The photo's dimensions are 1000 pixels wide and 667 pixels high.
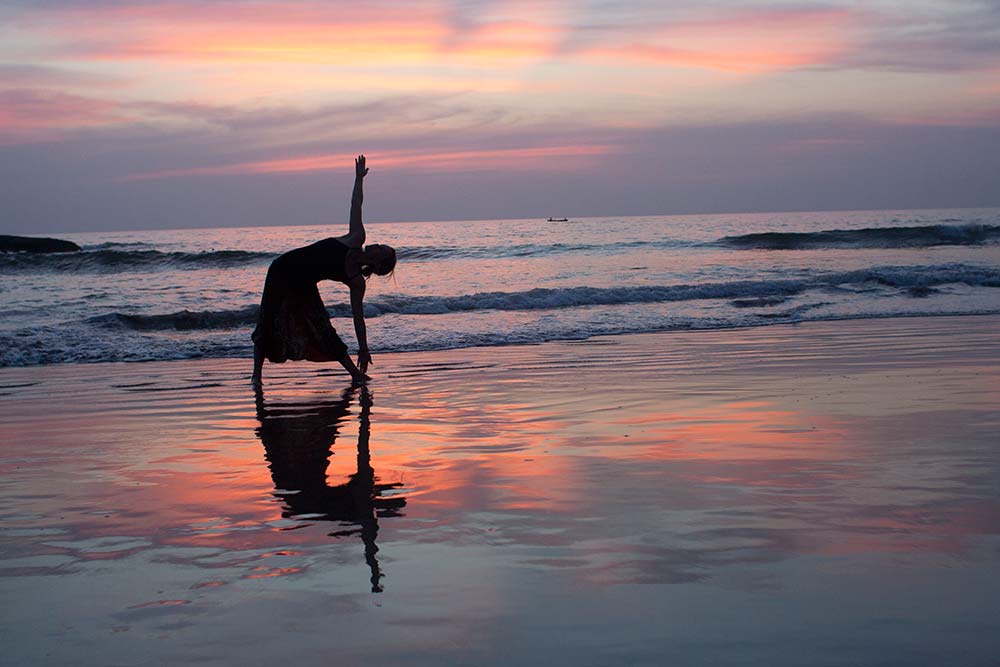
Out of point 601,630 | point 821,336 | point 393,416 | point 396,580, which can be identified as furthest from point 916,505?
point 821,336

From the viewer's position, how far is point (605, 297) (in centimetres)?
1931

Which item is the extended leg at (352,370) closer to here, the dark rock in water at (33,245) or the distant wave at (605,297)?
the distant wave at (605,297)

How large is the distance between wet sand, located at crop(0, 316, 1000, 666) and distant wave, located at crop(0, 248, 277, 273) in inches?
961

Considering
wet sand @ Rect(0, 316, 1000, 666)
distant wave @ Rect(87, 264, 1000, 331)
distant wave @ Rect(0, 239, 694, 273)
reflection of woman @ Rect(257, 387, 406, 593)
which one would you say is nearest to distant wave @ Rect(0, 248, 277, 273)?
distant wave @ Rect(0, 239, 694, 273)

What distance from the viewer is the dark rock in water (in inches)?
1474

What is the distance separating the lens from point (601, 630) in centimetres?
273

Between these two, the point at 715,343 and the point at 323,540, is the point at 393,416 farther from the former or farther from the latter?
the point at 715,343

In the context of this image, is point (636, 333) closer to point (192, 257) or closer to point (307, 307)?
point (307, 307)

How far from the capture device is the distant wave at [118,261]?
29509 mm

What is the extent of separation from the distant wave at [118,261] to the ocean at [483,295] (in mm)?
68

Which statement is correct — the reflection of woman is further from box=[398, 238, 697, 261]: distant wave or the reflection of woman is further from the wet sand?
box=[398, 238, 697, 261]: distant wave

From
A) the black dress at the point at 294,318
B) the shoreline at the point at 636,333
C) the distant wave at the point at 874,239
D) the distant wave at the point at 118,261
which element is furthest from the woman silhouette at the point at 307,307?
the distant wave at the point at 874,239

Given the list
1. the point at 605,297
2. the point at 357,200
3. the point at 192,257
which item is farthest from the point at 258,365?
the point at 192,257

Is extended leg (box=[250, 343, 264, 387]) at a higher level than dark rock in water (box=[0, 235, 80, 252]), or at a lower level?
lower
